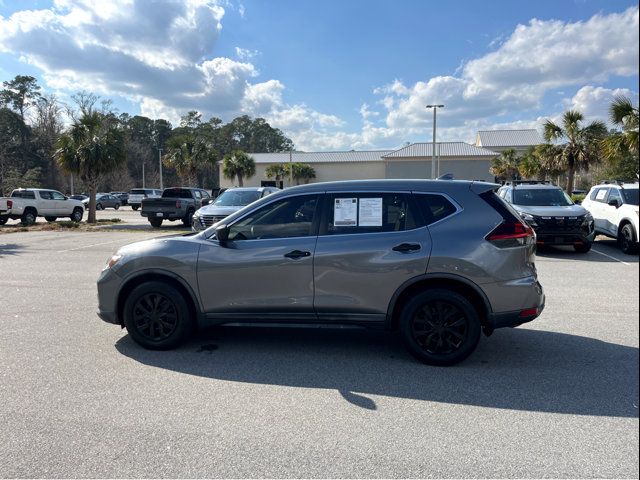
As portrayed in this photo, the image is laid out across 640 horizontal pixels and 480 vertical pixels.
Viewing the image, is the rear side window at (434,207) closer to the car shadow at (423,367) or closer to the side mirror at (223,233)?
the car shadow at (423,367)

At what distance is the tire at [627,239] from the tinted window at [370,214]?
9537 mm

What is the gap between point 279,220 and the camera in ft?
15.7

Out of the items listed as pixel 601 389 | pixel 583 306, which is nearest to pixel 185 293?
pixel 601 389

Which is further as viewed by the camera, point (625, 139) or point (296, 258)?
point (625, 139)

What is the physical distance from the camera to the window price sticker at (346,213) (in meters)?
4.61

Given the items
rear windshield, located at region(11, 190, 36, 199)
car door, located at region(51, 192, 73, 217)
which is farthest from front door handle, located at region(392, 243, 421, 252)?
car door, located at region(51, 192, 73, 217)

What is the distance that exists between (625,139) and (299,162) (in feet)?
166

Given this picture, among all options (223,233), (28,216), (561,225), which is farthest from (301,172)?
(223,233)

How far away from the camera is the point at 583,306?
680 centimetres

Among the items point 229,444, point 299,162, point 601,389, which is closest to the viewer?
point 229,444

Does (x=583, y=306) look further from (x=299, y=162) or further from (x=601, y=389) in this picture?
(x=299, y=162)

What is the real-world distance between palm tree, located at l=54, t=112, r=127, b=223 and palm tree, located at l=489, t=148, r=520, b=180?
34527 millimetres

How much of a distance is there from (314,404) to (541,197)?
11379 millimetres

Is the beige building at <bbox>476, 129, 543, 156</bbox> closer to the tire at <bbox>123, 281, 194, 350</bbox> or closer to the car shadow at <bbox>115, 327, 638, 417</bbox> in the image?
the car shadow at <bbox>115, 327, 638, 417</bbox>
